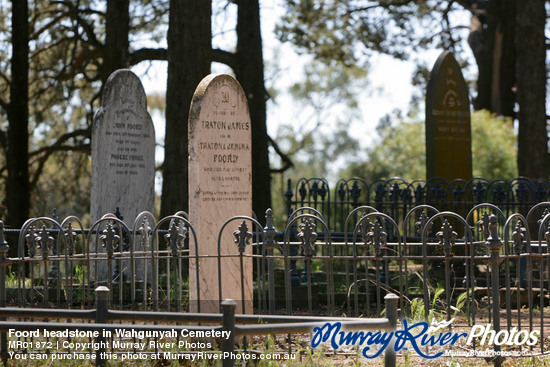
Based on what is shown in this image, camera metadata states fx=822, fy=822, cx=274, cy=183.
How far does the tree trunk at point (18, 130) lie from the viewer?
659 inches

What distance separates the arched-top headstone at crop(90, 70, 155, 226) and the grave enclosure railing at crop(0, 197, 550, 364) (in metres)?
0.56

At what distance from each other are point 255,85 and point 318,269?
4.08 metres

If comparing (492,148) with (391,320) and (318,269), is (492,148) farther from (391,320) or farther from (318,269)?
(391,320)

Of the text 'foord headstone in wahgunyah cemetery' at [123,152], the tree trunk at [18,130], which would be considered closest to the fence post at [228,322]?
the text 'foord headstone in wahgunyah cemetery' at [123,152]

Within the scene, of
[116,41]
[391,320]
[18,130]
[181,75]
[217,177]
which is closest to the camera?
[391,320]

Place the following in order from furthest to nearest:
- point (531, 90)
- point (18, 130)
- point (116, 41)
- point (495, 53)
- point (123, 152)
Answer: point (495, 53)
point (18, 130)
point (531, 90)
point (116, 41)
point (123, 152)

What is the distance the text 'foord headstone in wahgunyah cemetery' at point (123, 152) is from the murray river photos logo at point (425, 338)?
5479 millimetres

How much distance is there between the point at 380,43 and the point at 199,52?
39.9 feet

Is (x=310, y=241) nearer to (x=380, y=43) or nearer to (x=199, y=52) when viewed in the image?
(x=199, y=52)

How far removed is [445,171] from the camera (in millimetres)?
13594

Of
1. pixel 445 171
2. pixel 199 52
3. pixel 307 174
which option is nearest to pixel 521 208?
pixel 445 171

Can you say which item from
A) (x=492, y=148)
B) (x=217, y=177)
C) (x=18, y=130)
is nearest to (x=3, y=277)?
(x=217, y=177)

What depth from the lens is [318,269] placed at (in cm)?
1263

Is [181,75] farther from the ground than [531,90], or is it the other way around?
[531,90]
